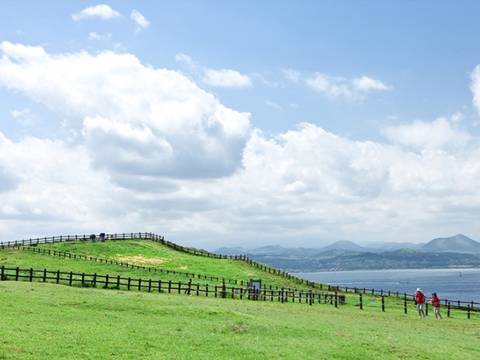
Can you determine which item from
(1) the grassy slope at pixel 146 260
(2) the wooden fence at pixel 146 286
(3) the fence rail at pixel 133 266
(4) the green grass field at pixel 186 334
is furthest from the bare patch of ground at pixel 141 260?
(4) the green grass field at pixel 186 334

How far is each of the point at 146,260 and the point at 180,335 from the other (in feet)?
220

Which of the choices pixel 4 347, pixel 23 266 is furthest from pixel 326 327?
pixel 23 266

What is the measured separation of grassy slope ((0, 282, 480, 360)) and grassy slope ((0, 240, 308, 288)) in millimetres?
41145

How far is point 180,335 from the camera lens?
25328 millimetres

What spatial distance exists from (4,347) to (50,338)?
2.49m

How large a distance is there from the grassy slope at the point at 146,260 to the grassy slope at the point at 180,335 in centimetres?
4115

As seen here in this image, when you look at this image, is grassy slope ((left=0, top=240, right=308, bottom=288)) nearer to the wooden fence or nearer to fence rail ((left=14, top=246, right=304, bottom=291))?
fence rail ((left=14, top=246, right=304, bottom=291))

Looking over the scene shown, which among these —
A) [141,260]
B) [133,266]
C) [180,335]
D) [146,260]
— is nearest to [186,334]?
[180,335]

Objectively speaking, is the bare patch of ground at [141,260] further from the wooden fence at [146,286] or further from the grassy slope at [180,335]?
the grassy slope at [180,335]

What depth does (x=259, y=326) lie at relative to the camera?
2936cm

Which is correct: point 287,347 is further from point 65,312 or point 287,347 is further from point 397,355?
point 65,312

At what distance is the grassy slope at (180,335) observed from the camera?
2120 cm

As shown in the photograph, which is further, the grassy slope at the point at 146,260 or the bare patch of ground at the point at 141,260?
the bare patch of ground at the point at 141,260

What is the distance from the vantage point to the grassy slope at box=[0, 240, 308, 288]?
7531cm
